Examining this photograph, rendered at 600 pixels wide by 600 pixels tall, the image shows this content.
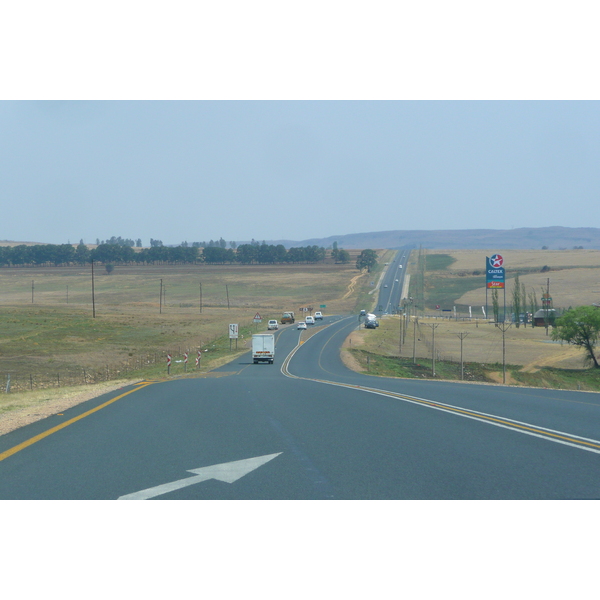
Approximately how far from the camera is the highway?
22.9 ft

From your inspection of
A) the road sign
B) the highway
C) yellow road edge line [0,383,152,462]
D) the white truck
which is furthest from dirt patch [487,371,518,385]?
yellow road edge line [0,383,152,462]

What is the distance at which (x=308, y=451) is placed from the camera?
8867 mm

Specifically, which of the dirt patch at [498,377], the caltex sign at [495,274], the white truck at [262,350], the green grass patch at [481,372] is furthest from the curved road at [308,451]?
the dirt patch at [498,377]

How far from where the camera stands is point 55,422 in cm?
1195

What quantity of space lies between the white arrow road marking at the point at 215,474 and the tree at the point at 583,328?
62658 millimetres

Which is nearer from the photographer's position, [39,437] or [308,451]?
[308,451]

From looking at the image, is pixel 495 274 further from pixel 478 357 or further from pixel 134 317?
pixel 134 317

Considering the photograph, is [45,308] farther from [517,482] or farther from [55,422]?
[517,482]

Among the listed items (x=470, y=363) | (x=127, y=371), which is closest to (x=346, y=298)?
(x=470, y=363)

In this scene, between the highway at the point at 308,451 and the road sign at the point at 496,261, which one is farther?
the road sign at the point at 496,261

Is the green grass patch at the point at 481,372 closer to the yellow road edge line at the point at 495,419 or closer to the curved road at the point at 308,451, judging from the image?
the yellow road edge line at the point at 495,419

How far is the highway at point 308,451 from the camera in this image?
6.98m

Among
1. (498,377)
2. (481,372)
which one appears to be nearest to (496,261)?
(498,377)

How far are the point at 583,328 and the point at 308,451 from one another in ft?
208
